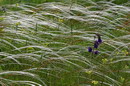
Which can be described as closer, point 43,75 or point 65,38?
point 43,75

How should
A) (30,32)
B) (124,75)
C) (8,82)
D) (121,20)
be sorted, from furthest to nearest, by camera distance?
(121,20) < (30,32) < (124,75) < (8,82)

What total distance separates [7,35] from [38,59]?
886 millimetres

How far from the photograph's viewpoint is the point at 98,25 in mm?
5141

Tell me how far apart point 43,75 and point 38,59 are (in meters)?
0.28

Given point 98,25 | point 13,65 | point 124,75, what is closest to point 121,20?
point 98,25

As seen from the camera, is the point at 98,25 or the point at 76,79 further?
the point at 98,25

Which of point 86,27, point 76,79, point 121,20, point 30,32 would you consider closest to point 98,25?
point 86,27

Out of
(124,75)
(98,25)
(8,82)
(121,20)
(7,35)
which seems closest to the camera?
(8,82)

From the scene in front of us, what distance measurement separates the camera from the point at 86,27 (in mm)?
5211

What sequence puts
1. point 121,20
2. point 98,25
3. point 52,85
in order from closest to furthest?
1. point 52,85
2. point 98,25
3. point 121,20

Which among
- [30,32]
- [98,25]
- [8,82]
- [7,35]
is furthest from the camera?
[98,25]

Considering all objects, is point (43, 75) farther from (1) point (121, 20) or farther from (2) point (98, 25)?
(1) point (121, 20)

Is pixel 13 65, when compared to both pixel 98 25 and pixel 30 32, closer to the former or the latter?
pixel 30 32

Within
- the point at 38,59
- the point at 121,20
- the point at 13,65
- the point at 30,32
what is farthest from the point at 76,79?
the point at 121,20
